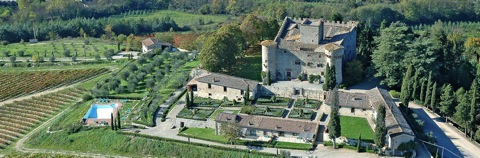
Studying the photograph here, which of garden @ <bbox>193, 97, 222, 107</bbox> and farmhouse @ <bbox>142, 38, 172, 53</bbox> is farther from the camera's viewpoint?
farmhouse @ <bbox>142, 38, 172, 53</bbox>

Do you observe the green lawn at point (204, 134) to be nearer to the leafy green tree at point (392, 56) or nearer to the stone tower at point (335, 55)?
the stone tower at point (335, 55)

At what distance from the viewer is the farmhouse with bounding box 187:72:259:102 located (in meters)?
70.9

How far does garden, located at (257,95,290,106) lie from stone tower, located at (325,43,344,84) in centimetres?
803

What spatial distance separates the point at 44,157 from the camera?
208 feet

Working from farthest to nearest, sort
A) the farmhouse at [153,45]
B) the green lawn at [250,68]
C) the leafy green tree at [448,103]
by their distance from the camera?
the farmhouse at [153,45], the green lawn at [250,68], the leafy green tree at [448,103]

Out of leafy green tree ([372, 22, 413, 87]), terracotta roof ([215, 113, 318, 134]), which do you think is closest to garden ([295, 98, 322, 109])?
terracotta roof ([215, 113, 318, 134])

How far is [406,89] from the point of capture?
67.9 meters

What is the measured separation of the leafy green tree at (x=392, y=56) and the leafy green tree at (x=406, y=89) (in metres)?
3.23

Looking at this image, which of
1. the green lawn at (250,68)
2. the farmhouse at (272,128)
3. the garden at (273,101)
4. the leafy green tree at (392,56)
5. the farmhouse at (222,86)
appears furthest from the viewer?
the green lawn at (250,68)

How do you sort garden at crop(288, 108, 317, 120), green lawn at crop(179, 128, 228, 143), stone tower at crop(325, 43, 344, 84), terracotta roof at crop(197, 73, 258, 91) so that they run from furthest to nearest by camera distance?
stone tower at crop(325, 43, 344, 84) < terracotta roof at crop(197, 73, 258, 91) < garden at crop(288, 108, 317, 120) < green lawn at crop(179, 128, 228, 143)

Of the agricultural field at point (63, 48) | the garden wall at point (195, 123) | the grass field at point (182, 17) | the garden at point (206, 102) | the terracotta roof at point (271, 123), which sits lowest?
the garden wall at point (195, 123)

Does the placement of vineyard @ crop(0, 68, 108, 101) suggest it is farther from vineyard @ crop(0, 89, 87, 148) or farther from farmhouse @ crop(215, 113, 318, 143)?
farmhouse @ crop(215, 113, 318, 143)

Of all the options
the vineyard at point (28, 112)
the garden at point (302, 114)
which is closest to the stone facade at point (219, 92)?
the garden at point (302, 114)

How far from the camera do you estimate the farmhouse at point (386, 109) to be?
186 feet
